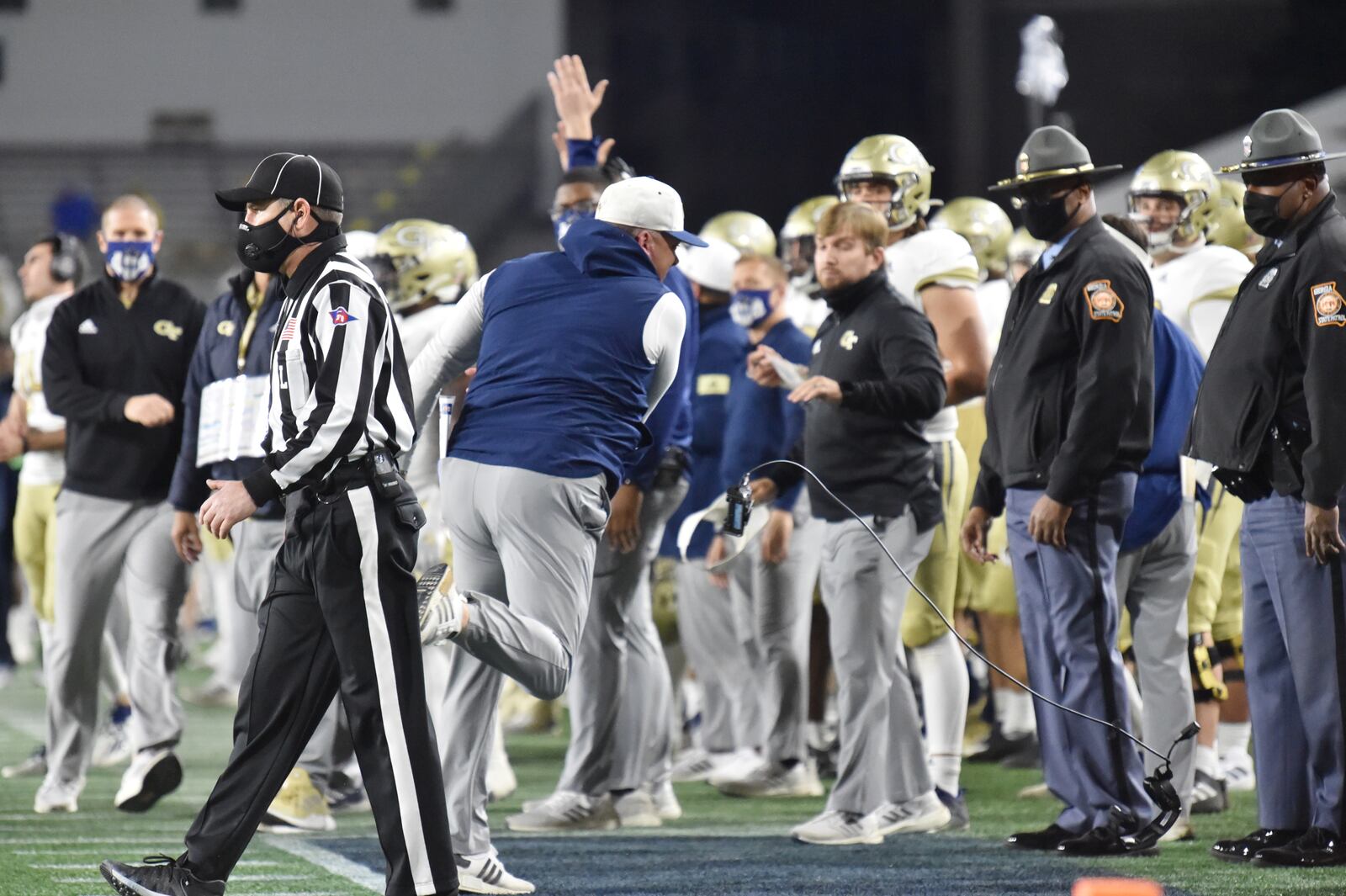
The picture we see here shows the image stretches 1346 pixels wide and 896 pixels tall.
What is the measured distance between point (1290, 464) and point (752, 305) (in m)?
2.92

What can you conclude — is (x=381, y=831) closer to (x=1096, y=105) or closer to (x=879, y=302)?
(x=879, y=302)

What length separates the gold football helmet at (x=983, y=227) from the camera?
8.91 meters

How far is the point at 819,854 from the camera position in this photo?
5.77 meters

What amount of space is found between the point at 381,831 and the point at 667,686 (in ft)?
7.40

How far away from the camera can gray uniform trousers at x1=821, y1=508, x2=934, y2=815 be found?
6.02 m

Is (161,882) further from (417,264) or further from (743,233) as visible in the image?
(743,233)

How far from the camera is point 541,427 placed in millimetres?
5172

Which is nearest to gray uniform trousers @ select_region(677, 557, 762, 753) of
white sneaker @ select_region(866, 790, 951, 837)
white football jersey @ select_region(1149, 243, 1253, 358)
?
white sneaker @ select_region(866, 790, 951, 837)

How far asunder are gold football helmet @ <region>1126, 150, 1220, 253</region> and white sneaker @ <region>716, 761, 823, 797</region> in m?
2.46

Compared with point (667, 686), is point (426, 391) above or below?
above

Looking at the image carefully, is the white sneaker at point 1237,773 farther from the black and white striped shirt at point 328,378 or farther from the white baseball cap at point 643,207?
the black and white striped shirt at point 328,378

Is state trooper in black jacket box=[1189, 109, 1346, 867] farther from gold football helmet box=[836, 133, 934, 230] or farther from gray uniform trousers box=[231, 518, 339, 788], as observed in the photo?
gray uniform trousers box=[231, 518, 339, 788]

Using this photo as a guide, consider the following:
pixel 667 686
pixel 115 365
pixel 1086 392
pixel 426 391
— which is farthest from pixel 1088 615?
pixel 115 365

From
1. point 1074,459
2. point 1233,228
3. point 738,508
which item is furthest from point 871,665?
point 1233,228
